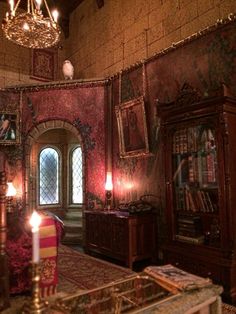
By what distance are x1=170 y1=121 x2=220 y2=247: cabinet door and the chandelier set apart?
2072mm

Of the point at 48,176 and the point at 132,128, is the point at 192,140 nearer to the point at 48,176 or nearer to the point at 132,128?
the point at 132,128

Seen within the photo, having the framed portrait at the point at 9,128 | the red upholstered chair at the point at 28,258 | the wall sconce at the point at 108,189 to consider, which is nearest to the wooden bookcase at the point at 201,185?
the red upholstered chair at the point at 28,258

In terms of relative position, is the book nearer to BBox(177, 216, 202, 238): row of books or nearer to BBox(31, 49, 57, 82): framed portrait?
BBox(177, 216, 202, 238): row of books

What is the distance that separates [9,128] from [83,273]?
362 centimetres

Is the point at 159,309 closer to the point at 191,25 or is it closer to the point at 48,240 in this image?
the point at 48,240

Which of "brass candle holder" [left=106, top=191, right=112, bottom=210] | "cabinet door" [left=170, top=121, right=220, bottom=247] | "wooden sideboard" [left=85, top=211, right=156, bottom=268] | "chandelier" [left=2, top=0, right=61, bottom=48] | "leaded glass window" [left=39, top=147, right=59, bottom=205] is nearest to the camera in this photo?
"chandelier" [left=2, top=0, right=61, bottom=48]

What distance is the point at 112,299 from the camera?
199cm

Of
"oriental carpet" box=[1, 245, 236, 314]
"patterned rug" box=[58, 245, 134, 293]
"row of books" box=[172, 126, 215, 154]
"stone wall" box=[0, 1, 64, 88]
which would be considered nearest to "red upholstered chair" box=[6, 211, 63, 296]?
"oriental carpet" box=[1, 245, 236, 314]

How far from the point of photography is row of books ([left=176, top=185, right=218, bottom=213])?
372 cm

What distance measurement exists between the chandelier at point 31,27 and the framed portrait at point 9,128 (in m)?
2.84

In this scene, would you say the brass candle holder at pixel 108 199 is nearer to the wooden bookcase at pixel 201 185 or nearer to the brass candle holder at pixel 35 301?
the wooden bookcase at pixel 201 185

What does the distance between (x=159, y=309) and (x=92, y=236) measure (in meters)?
3.94

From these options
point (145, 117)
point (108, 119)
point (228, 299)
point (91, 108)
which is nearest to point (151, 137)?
point (145, 117)

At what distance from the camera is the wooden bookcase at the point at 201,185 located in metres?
3.36
